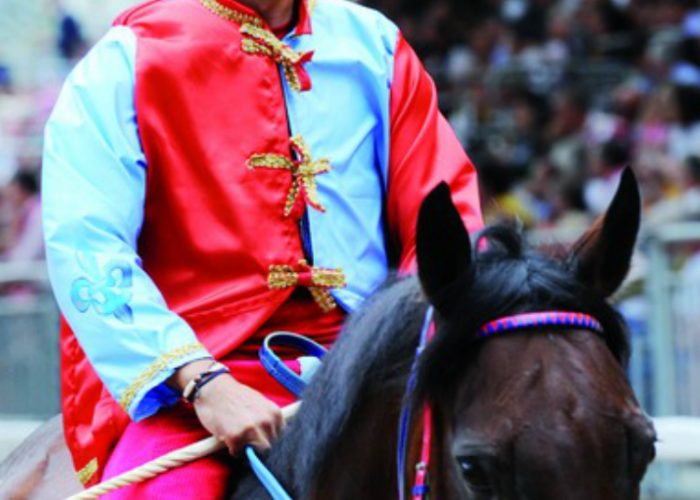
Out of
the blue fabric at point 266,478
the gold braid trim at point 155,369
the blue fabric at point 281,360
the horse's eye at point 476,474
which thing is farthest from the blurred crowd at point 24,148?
the horse's eye at point 476,474

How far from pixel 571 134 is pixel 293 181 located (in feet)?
24.9

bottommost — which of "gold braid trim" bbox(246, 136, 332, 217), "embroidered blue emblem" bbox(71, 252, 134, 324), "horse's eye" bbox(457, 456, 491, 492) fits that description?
"horse's eye" bbox(457, 456, 491, 492)

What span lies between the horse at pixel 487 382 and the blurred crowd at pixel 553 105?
200 inches

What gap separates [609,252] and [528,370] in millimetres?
300

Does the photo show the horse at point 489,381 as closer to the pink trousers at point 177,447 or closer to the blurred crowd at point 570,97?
the pink trousers at point 177,447

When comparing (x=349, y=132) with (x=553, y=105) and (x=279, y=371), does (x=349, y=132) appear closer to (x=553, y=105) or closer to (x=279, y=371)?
(x=279, y=371)

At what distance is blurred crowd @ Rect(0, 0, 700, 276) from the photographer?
30.6 feet

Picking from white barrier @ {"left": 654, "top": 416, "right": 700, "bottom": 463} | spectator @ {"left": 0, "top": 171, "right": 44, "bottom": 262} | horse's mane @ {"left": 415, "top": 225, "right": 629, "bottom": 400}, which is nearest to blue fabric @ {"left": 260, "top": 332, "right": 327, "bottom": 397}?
horse's mane @ {"left": 415, "top": 225, "right": 629, "bottom": 400}

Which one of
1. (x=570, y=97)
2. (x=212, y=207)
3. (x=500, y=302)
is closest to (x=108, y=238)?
(x=212, y=207)

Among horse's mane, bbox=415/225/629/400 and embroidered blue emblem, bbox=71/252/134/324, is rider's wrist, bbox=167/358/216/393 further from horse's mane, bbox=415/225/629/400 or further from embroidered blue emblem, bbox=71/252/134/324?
horse's mane, bbox=415/225/629/400

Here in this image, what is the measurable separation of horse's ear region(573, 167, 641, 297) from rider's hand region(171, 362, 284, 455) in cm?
72

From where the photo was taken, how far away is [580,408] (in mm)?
2312

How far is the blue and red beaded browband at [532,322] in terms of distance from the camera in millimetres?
2441

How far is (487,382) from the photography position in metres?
2.41
